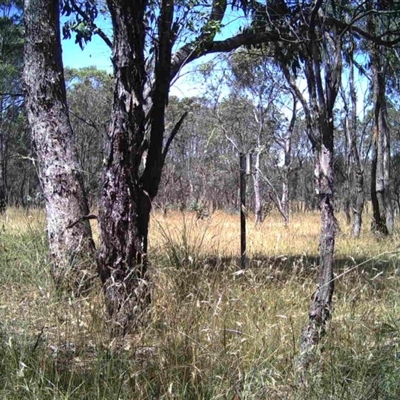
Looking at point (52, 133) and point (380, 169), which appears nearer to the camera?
point (52, 133)

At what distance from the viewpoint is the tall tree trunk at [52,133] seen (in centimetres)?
484

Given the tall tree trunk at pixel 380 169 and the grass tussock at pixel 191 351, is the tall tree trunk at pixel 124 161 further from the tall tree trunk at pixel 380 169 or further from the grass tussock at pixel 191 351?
the tall tree trunk at pixel 380 169

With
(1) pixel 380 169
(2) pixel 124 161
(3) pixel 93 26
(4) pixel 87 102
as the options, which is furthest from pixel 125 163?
(4) pixel 87 102

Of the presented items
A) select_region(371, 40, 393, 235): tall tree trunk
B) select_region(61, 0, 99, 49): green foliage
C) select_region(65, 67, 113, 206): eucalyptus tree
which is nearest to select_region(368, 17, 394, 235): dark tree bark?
select_region(371, 40, 393, 235): tall tree trunk

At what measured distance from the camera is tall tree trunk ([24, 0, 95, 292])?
4840 mm

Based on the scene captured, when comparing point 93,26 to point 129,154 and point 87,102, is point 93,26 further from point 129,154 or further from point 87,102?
point 87,102

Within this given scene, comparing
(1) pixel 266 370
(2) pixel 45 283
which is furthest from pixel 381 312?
(2) pixel 45 283

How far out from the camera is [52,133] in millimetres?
4988

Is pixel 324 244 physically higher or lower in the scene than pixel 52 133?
lower

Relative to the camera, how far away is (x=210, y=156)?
36812 mm

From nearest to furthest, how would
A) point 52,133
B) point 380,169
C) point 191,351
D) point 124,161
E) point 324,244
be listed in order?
1. point 191,351
2. point 324,244
3. point 124,161
4. point 52,133
5. point 380,169

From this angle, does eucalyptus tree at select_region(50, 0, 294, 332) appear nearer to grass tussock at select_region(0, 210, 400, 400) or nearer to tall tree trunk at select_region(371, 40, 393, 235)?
grass tussock at select_region(0, 210, 400, 400)

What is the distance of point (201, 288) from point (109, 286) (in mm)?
638

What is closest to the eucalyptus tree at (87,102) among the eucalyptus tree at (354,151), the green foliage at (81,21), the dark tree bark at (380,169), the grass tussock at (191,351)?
the eucalyptus tree at (354,151)
